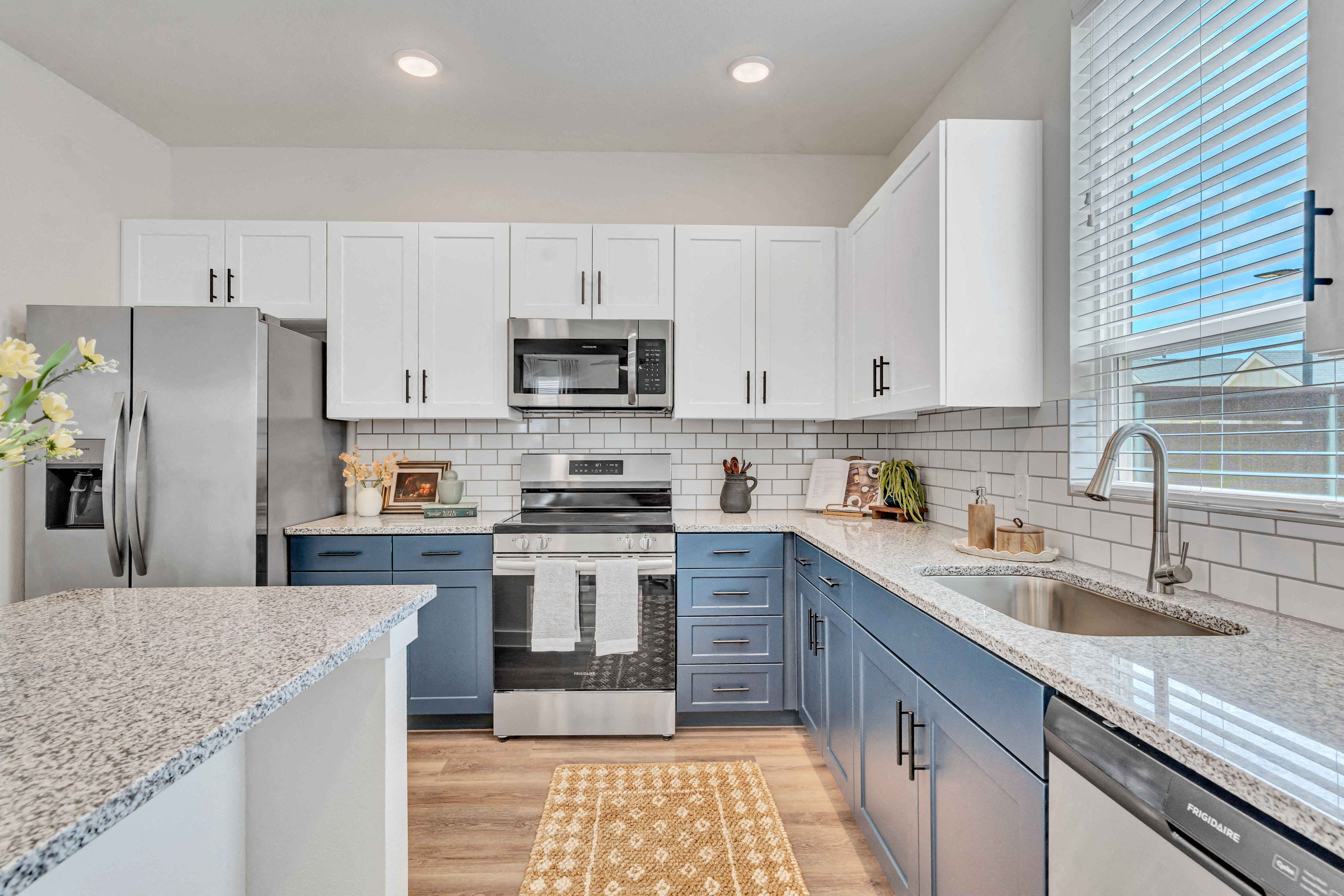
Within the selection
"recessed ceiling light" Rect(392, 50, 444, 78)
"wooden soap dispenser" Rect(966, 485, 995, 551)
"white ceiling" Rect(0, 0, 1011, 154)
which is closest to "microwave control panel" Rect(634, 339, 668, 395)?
"white ceiling" Rect(0, 0, 1011, 154)

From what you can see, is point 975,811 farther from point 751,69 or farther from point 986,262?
point 751,69

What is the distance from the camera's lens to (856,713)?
1.91m

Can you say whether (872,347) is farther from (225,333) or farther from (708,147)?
(225,333)

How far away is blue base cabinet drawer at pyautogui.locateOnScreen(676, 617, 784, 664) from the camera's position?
2.69 m

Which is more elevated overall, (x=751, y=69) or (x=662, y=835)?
(x=751, y=69)

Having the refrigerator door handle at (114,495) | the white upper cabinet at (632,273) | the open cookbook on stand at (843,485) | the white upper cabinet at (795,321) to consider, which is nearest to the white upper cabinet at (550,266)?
the white upper cabinet at (632,273)

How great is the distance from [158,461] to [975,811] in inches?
112

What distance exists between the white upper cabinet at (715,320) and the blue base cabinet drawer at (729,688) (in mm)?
1127

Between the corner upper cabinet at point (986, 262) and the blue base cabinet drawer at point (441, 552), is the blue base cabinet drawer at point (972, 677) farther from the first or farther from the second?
the blue base cabinet drawer at point (441, 552)

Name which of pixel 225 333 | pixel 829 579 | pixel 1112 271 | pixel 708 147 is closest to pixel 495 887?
pixel 829 579

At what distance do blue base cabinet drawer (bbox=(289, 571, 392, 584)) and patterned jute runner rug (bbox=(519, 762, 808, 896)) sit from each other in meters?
1.08

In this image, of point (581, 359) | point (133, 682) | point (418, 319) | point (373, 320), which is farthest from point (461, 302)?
point (133, 682)

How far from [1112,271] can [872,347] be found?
96cm

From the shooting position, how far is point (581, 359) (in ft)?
9.51
